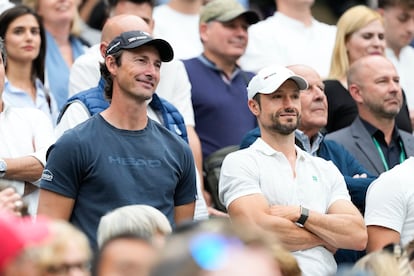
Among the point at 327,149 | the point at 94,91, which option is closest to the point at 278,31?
the point at 327,149

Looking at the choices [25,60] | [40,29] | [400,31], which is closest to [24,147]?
[25,60]

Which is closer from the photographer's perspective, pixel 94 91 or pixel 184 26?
pixel 94 91

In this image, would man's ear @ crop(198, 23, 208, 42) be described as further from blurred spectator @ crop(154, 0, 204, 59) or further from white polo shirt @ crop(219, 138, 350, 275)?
white polo shirt @ crop(219, 138, 350, 275)

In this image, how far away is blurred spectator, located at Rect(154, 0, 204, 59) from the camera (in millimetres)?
10633

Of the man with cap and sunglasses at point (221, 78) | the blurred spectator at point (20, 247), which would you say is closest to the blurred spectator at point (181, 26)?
the man with cap and sunglasses at point (221, 78)

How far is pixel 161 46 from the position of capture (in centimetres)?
752

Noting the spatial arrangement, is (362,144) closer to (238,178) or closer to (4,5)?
(238,178)

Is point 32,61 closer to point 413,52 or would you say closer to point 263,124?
point 263,124

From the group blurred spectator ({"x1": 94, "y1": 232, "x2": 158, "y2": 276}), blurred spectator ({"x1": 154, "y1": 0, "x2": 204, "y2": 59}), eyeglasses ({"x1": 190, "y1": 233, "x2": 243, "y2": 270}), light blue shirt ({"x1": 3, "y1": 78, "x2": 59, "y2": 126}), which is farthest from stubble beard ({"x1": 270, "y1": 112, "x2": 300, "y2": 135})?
eyeglasses ({"x1": 190, "y1": 233, "x2": 243, "y2": 270})

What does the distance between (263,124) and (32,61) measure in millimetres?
2303

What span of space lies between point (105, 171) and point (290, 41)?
4.22m

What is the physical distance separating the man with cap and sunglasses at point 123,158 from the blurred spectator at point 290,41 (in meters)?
3.20

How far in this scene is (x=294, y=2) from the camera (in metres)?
11.2

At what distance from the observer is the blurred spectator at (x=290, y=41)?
35.1 feet
